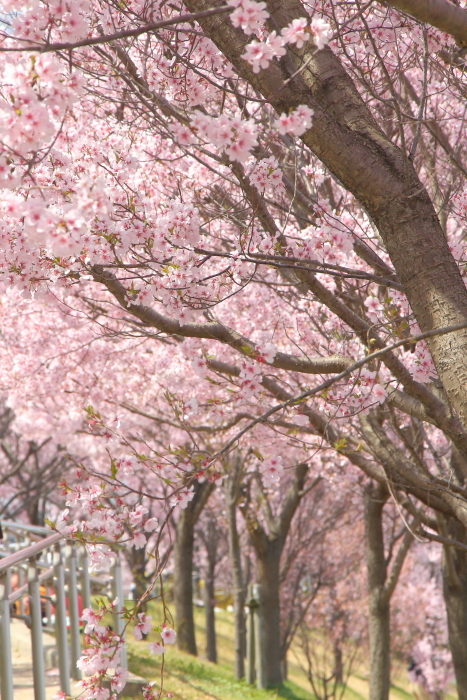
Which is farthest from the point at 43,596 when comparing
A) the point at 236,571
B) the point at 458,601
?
the point at 236,571

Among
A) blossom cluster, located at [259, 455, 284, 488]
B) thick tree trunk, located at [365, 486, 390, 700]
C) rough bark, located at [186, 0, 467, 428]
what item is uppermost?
rough bark, located at [186, 0, 467, 428]

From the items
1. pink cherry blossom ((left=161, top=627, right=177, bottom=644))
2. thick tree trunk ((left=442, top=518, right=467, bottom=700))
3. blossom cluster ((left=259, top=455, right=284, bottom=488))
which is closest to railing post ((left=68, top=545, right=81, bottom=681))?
pink cherry blossom ((left=161, top=627, right=177, bottom=644))

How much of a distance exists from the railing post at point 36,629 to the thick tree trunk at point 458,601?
195 inches

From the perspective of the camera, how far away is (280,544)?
13125 mm

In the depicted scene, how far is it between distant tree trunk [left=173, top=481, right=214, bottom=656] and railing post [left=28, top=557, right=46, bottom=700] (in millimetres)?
9484

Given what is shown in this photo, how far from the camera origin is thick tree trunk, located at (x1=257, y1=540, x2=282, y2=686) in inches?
511

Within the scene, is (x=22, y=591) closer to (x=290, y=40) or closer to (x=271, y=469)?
(x=271, y=469)

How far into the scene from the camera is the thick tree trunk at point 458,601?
26.6 ft

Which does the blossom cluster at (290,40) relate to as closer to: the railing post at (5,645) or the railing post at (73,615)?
the railing post at (5,645)

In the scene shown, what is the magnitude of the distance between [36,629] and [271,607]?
9.01m

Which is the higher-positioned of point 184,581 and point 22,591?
point 184,581

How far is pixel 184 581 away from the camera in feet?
48.4

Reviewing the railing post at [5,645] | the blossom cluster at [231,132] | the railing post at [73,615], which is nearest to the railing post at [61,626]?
the railing post at [73,615]

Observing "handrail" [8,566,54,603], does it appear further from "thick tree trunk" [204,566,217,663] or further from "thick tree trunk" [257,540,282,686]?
"thick tree trunk" [204,566,217,663]
